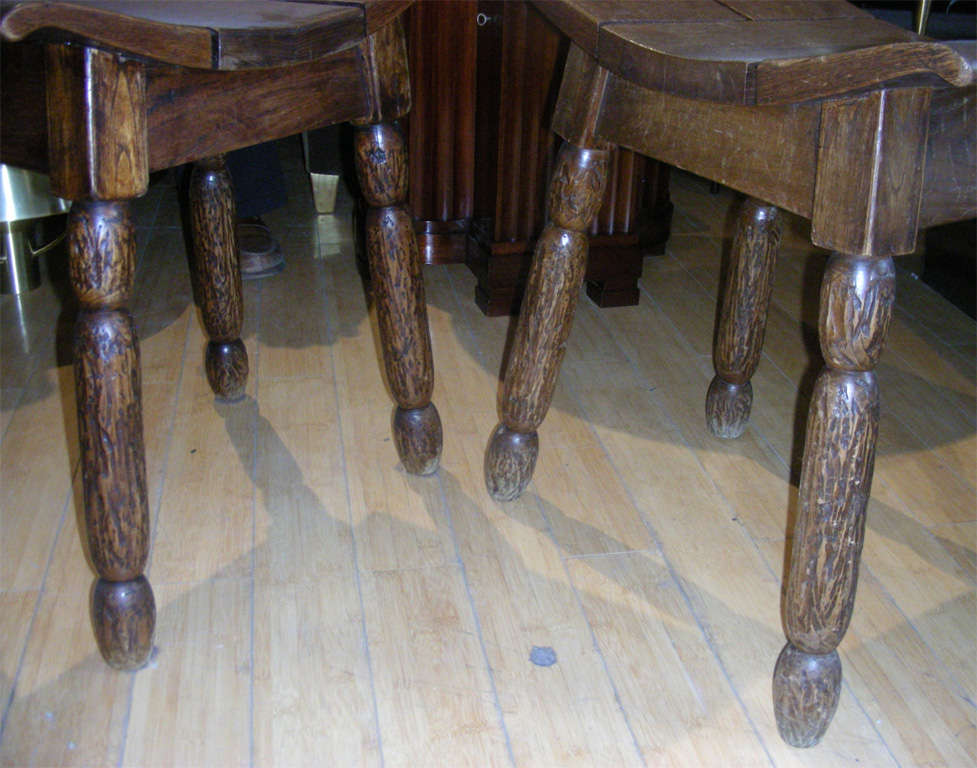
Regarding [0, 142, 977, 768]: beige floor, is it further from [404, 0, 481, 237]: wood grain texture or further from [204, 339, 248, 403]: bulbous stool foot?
[404, 0, 481, 237]: wood grain texture

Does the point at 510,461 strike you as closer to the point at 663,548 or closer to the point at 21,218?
the point at 663,548

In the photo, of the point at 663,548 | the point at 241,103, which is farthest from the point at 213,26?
the point at 663,548

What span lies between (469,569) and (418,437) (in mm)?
186

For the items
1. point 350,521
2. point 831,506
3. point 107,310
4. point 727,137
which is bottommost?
point 350,521

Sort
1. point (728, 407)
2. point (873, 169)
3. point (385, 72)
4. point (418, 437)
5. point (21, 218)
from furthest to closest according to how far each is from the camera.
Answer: point (21, 218), point (728, 407), point (418, 437), point (385, 72), point (873, 169)

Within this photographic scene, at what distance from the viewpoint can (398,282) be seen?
115 centimetres

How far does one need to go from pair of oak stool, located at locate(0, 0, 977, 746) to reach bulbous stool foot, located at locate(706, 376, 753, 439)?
330 millimetres

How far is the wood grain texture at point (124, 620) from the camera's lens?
0.94 m

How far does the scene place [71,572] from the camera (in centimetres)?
111

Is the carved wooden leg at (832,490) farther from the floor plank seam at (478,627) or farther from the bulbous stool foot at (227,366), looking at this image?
the bulbous stool foot at (227,366)

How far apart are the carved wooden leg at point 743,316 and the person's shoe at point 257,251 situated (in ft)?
2.83

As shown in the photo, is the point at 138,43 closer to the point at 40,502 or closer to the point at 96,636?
the point at 96,636

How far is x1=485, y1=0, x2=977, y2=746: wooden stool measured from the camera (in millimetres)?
747

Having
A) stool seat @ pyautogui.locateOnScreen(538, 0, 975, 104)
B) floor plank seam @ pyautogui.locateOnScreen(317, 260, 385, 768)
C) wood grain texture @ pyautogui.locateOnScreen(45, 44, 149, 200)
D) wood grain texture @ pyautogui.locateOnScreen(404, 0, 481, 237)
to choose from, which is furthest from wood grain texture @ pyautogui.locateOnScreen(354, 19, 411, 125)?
wood grain texture @ pyautogui.locateOnScreen(404, 0, 481, 237)
